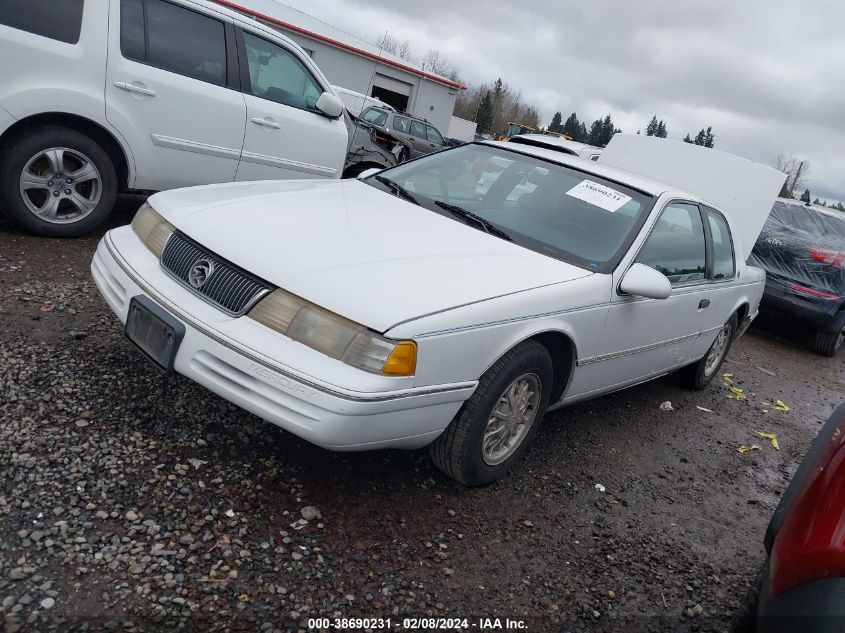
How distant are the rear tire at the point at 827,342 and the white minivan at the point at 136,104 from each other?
611cm

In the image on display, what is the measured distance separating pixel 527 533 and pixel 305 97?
4352 millimetres

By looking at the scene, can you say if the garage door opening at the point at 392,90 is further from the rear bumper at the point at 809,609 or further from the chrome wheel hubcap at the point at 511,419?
the rear bumper at the point at 809,609

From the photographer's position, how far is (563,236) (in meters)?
3.52

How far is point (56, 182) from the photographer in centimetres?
465

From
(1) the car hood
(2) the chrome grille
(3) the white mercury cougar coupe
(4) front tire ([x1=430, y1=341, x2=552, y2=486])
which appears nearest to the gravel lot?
(4) front tire ([x1=430, y1=341, x2=552, y2=486])

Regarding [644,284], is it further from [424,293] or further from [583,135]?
[583,135]

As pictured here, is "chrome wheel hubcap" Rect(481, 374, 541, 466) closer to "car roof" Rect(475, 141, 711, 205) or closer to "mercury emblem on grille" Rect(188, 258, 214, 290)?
"mercury emblem on grille" Rect(188, 258, 214, 290)

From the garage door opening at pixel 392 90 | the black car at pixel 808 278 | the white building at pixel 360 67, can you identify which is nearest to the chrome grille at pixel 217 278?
the black car at pixel 808 278

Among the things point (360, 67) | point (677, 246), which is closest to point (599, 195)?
point (677, 246)

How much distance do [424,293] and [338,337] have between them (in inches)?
15.0

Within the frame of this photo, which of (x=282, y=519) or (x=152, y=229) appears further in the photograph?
(x=152, y=229)

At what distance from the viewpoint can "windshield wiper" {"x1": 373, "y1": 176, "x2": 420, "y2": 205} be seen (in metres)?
3.77

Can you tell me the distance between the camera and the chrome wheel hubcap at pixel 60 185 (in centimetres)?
453

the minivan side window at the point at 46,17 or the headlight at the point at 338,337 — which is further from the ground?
the minivan side window at the point at 46,17
